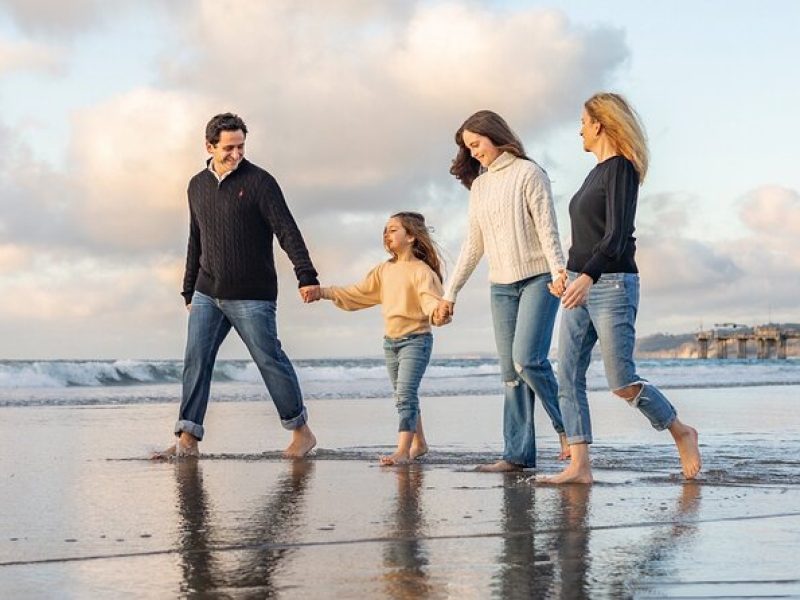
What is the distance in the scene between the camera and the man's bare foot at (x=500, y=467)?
6.63 m

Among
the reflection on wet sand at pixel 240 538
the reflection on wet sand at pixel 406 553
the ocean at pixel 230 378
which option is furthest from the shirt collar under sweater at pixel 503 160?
the ocean at pixel 230 378

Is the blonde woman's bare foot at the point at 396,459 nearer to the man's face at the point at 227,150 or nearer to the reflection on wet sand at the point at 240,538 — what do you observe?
the reflection on wet sand at the point at 240,538

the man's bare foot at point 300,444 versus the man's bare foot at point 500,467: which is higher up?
the man's bare foot at point 300,444

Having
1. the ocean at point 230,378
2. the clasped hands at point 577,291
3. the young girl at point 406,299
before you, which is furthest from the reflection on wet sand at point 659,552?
the ocean at point 230,378

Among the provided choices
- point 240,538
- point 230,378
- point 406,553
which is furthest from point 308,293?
point 230,378

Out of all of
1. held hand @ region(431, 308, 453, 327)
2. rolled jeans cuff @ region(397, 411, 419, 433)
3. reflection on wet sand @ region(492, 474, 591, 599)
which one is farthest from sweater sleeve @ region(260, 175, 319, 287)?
reflection on wet sand @ region(492, 474, 591, 599)

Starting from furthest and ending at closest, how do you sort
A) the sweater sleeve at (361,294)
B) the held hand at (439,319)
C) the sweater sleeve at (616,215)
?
1. the sweater sleeve at (361,294)
2. the held hand at (439,319)
3. the sweater sleeve at (616,215)

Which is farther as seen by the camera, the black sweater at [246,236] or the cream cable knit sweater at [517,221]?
the black sweater at [246,236]

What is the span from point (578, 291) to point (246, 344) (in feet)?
8.47

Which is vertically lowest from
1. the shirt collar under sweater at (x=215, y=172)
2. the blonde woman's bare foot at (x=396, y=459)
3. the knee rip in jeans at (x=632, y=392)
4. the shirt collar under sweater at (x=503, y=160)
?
the blonde woman's bare foot at (x=396, y=459)

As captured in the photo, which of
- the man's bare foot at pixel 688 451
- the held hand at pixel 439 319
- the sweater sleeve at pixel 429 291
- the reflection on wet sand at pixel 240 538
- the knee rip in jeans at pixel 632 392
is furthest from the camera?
the sweater sleeve at pixel 429 291

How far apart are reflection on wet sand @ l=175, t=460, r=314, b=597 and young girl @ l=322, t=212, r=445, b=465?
4.46ft

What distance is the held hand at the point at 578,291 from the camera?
5.86m

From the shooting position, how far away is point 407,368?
7.61 meters
